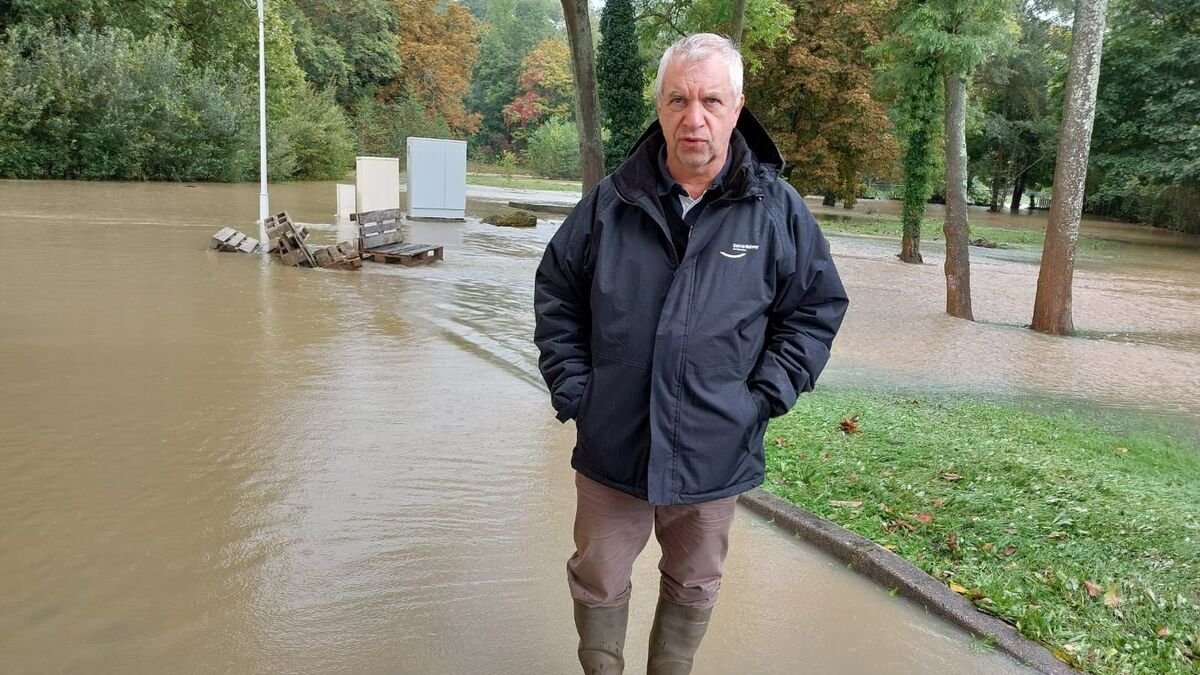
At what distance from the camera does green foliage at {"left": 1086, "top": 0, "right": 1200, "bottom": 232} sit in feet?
95.3

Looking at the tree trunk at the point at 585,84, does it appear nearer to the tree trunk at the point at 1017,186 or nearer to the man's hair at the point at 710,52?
the man's hair at the point at 710,52

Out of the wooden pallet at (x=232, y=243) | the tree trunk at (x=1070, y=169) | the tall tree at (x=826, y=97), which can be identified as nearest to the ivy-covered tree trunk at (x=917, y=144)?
the tree trunk at (x=1070, y=169)

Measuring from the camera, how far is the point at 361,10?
49250 mm

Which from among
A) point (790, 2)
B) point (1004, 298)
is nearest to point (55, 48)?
point (790, 2)

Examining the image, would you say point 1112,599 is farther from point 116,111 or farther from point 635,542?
point 116,111

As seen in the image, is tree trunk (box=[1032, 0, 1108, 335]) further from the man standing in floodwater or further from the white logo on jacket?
the white logo on jacket

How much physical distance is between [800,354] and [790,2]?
108 feet

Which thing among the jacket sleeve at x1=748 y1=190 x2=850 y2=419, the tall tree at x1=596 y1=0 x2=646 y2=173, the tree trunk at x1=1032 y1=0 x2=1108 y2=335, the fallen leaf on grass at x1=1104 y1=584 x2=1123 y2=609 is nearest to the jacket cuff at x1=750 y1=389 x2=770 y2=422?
the jacket sleeve at x1=748 y1=190 x2=850 y2=419

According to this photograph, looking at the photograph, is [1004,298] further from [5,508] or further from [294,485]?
[5,508]

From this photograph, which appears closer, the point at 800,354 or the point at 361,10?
the point at 800,354

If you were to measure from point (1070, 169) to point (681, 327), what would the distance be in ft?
37.9

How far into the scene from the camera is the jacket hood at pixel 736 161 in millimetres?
2557

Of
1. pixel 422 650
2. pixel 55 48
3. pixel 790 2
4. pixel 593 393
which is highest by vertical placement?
pixel 790 2

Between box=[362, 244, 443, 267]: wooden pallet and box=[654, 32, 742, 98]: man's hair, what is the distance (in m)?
11.7
